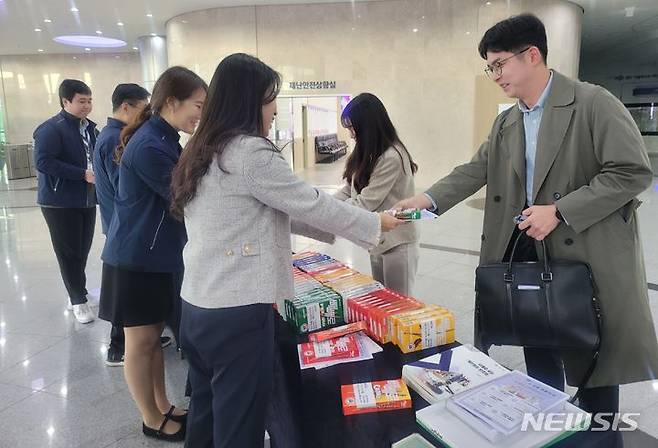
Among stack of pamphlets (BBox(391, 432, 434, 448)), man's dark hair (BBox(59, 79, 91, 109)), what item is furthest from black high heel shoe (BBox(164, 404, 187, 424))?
man's dark hair (BBox(59, 79, 91, 109))

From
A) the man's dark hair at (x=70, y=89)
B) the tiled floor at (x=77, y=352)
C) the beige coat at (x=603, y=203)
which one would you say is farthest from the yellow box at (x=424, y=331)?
the man's dark hair at (x=70, y=89)

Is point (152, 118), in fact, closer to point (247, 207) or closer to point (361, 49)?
point (247, 207)

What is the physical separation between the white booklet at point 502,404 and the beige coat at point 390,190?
1.17 m

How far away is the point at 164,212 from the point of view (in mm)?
1922

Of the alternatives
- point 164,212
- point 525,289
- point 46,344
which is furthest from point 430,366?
point 46,344

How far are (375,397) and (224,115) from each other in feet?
2.82

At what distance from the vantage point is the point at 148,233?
6.27 ft

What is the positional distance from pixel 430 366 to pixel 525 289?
1.30 feet

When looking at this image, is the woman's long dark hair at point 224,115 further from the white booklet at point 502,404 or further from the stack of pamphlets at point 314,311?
the white booklet at point 502,404

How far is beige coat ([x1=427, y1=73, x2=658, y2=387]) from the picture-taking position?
1.41m

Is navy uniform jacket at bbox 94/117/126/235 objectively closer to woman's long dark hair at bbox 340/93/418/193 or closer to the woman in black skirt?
the woman in black skirt

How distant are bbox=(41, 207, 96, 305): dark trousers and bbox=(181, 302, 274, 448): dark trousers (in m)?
2.71

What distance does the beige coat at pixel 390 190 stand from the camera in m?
2.29

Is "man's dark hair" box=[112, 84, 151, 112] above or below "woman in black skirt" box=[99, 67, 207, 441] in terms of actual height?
above
